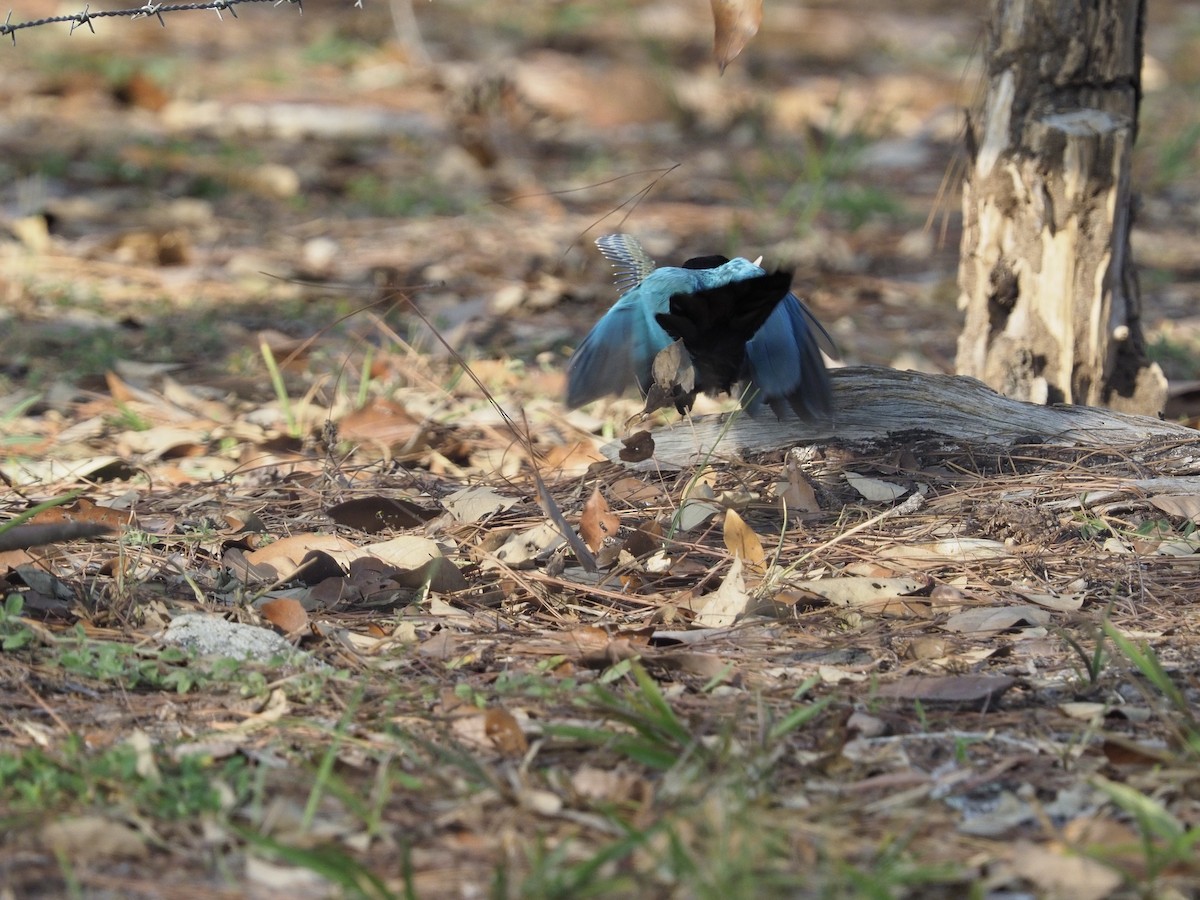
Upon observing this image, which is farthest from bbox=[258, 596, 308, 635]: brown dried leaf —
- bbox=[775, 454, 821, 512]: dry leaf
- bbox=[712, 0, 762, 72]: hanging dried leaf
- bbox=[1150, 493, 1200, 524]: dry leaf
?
bbox=[1150, 493, 1200, 524]: dry leaf

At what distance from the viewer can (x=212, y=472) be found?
308cm

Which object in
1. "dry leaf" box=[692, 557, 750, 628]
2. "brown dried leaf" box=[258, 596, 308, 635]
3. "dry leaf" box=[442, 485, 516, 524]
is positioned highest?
"brown dried leaf" box=[258, 596, 308, 635]

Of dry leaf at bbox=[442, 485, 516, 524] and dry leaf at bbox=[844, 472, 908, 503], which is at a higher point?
dry leaf at bbox=[442, 485, 516, 524]

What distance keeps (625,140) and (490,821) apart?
6202 millimetres

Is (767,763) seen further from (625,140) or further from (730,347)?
(625,140)

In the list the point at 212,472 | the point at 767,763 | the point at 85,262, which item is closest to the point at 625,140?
the point at 85,262

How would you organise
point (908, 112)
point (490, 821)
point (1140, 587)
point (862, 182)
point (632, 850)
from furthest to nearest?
point (908, 112)
point (862, 182)
point (1140, 587)
point (490, 821)
point (632, 850)

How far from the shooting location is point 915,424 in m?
2.90

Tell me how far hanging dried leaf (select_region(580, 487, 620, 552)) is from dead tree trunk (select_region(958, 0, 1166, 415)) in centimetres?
123

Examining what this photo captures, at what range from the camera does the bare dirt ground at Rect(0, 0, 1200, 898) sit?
154 centimetres

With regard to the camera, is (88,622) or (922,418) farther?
Result: (922,418)

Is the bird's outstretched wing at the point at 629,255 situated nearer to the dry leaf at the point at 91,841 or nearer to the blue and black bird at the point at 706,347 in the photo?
the blue and black bird at the point at 706,347

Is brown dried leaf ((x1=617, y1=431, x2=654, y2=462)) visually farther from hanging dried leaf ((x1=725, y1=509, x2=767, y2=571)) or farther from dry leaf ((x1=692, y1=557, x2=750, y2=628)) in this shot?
dry leaf ((x1=692, y1=557, x2=750, y2=628))

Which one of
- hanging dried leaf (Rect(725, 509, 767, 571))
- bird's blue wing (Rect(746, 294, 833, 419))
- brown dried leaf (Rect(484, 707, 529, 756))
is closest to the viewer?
brown dried leaf (Rect(484, 707, 529, 756))
